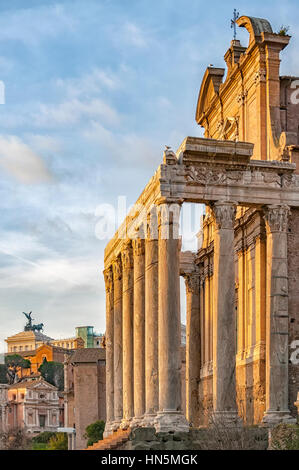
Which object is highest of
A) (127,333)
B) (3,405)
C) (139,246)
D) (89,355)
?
(139,246)

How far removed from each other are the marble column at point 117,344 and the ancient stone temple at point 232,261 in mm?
60

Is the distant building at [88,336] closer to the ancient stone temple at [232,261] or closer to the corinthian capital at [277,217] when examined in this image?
the ancient stone temple at [232,261]

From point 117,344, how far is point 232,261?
35.5ft

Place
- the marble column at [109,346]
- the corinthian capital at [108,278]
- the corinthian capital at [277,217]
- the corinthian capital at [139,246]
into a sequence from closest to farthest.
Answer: the corinthian capital at [277,217]
the corinthian capital at [139,246]
the marble column at [109,346]
the corinthian capital at [108,278]

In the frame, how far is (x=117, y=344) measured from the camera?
37.4 m

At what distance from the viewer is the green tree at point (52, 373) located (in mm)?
136625

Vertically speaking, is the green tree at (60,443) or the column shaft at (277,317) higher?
the column shaft at (277,317)

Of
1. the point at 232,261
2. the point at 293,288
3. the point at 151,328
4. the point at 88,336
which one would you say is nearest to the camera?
the point at 232,261

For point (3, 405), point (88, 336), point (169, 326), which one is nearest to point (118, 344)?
point (169, 326)

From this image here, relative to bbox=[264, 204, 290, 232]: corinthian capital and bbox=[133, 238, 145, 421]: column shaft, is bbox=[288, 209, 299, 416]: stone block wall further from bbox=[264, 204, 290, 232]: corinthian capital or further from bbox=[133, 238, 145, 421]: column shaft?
bbox=[133, 238, 145, 421]: column shaft

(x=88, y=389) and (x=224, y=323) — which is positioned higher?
(x=224, y=323)

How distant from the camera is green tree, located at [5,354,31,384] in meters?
143

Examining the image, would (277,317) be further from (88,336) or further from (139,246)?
(88,336)

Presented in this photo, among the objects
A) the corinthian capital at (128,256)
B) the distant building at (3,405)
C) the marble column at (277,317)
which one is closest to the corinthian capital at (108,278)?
the corinthian capital at (128,256)
